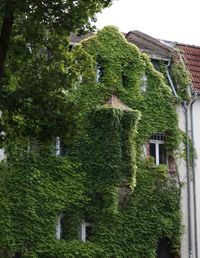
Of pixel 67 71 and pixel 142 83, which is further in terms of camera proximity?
pixel 142 83

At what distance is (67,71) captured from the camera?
56.5 ft

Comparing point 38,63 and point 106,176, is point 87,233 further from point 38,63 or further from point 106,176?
point 38,63

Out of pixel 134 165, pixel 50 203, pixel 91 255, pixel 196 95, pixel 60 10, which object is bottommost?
pixel 91 255

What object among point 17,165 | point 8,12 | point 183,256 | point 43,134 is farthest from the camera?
point 183,256

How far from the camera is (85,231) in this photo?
2638cm

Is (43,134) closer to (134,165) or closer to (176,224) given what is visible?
(134,165)

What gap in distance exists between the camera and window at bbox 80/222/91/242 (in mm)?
26203

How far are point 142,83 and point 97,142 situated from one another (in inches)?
170

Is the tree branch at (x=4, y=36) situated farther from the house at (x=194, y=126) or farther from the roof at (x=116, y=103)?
the house at (x=194, y=126)

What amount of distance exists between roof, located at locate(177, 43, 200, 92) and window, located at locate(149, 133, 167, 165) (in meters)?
2.95

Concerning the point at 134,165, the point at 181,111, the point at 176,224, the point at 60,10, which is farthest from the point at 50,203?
the point at 60,10

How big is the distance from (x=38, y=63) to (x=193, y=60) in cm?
1604

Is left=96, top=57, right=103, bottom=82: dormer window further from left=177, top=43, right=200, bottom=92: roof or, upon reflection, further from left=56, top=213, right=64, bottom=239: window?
left=56, top=213, right=64, bottom=239: window

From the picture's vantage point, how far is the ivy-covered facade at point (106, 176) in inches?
983
